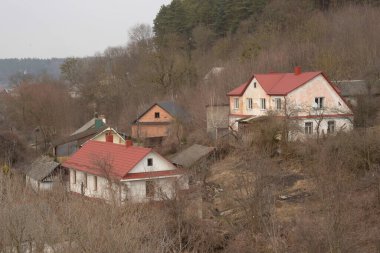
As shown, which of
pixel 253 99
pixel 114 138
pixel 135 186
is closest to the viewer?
pixel 135 186

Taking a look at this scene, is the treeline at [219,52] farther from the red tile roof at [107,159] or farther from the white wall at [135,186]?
the white wall at [135,186]

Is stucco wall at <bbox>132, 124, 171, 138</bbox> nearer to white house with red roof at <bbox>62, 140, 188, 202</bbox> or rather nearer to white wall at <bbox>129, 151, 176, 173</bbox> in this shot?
white house with red roof at <bbox>62, 140, 188, 202</bbox>

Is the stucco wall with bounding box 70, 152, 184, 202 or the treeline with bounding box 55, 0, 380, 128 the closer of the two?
the stucco wall with bounding box 70, 152, 184, 202

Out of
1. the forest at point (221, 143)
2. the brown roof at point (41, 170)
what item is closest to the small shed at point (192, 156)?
the forest at point (221, 143)

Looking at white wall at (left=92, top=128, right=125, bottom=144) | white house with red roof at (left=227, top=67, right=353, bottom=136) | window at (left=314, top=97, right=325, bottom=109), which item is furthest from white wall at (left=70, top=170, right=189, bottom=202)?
window at (left=314, top=97, right=325, bottom=109)

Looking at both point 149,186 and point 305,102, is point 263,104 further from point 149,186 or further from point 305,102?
point 149,186

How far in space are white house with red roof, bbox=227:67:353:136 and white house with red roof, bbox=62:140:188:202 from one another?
27.4 ft

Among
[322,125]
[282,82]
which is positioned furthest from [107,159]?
[322,125]

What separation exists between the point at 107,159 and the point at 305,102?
12.5 m

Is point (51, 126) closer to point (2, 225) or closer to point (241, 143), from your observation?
point (241, 143)

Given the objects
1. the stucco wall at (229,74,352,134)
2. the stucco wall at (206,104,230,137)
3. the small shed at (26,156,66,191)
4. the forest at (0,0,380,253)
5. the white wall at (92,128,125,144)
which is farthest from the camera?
the stucco wall at (206,104,230,137)

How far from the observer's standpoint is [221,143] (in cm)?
3334

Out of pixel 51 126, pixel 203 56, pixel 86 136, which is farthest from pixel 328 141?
pixel 203 56

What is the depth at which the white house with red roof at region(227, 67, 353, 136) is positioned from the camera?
31516 millimetres
